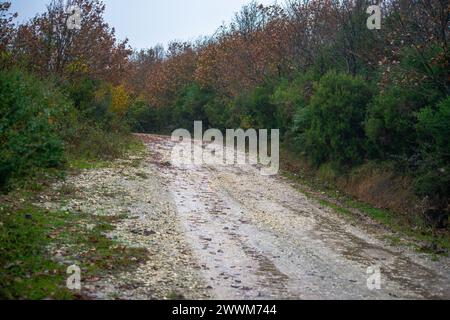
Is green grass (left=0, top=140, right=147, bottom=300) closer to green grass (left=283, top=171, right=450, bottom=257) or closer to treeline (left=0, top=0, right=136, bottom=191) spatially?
treeline (left=0, top=0, right=136, bottom=191)

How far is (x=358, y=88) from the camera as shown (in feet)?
62.4

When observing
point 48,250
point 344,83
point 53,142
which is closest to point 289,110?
point 344,83

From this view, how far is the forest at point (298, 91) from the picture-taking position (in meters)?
13.2

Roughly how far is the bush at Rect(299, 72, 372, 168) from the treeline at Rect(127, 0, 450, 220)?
1.6 inches

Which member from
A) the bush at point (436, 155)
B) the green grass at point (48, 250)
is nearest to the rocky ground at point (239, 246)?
the green grass at point (48, 250)

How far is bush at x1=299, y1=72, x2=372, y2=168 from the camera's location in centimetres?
1870

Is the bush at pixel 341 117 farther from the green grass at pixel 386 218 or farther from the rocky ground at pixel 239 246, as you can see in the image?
the rocky ground at pixel 239 246

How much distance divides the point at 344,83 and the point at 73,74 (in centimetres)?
1374

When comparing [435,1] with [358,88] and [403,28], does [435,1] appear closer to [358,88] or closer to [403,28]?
[403,28]

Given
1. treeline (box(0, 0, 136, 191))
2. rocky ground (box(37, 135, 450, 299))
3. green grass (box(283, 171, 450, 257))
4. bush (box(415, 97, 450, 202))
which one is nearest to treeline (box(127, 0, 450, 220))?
bush (box(415, 97, 450, 202))

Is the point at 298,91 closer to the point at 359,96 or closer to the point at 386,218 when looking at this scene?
the point at 359,96

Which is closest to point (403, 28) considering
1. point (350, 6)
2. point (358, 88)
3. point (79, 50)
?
point (358, 88)

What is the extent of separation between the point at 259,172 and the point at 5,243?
539 inches

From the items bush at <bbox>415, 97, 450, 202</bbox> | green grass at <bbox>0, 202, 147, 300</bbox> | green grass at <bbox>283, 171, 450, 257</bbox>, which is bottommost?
green grass at <bbox>283, 171, 450, 257</bbox>
